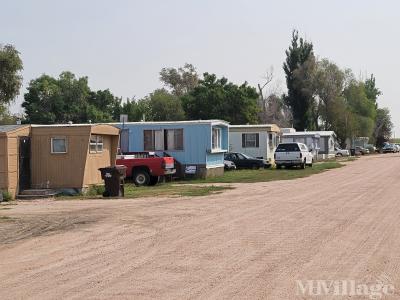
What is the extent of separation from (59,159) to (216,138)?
12.8 meters

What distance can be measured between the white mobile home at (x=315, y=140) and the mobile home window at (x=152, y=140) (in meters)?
26.2

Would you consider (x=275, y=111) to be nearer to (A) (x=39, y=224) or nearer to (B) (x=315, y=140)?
(B) (x=315, y=140)

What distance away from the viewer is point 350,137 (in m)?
88.1

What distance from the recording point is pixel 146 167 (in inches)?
1139

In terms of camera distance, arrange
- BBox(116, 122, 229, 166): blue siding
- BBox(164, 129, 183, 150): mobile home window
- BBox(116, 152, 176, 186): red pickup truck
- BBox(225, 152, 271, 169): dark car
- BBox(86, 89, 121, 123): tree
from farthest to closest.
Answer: BBox(86, 89, 121, 123): tree
BBox(225, 152, 271, 169): dark car
BBox(164, 129, 183, 150): mobile home window
BBox(116, 122, 229, 166): blue siding
BBox(116, 152, 176, 186): red pickup truck

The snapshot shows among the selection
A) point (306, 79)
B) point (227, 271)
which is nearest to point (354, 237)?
point (227, 271)

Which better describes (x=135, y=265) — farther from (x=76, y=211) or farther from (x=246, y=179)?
(x=246, y=179)

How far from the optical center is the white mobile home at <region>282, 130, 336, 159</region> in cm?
6009

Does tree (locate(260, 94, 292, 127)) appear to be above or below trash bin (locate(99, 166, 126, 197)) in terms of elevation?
above

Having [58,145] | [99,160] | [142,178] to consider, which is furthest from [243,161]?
[58,145]

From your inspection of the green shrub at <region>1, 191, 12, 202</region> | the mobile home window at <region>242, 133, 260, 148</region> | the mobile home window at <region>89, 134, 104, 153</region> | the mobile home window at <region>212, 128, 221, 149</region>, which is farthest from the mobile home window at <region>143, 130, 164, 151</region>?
the mobile home window at <region>242, 133, 260, 148</region>

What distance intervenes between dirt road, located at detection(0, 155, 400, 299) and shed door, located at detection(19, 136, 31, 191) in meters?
5.57

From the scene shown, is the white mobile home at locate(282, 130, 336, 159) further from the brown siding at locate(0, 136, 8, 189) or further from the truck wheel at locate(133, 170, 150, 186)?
the brown siding at locate(0, 136, 8, 189)

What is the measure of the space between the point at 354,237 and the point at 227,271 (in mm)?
3700
